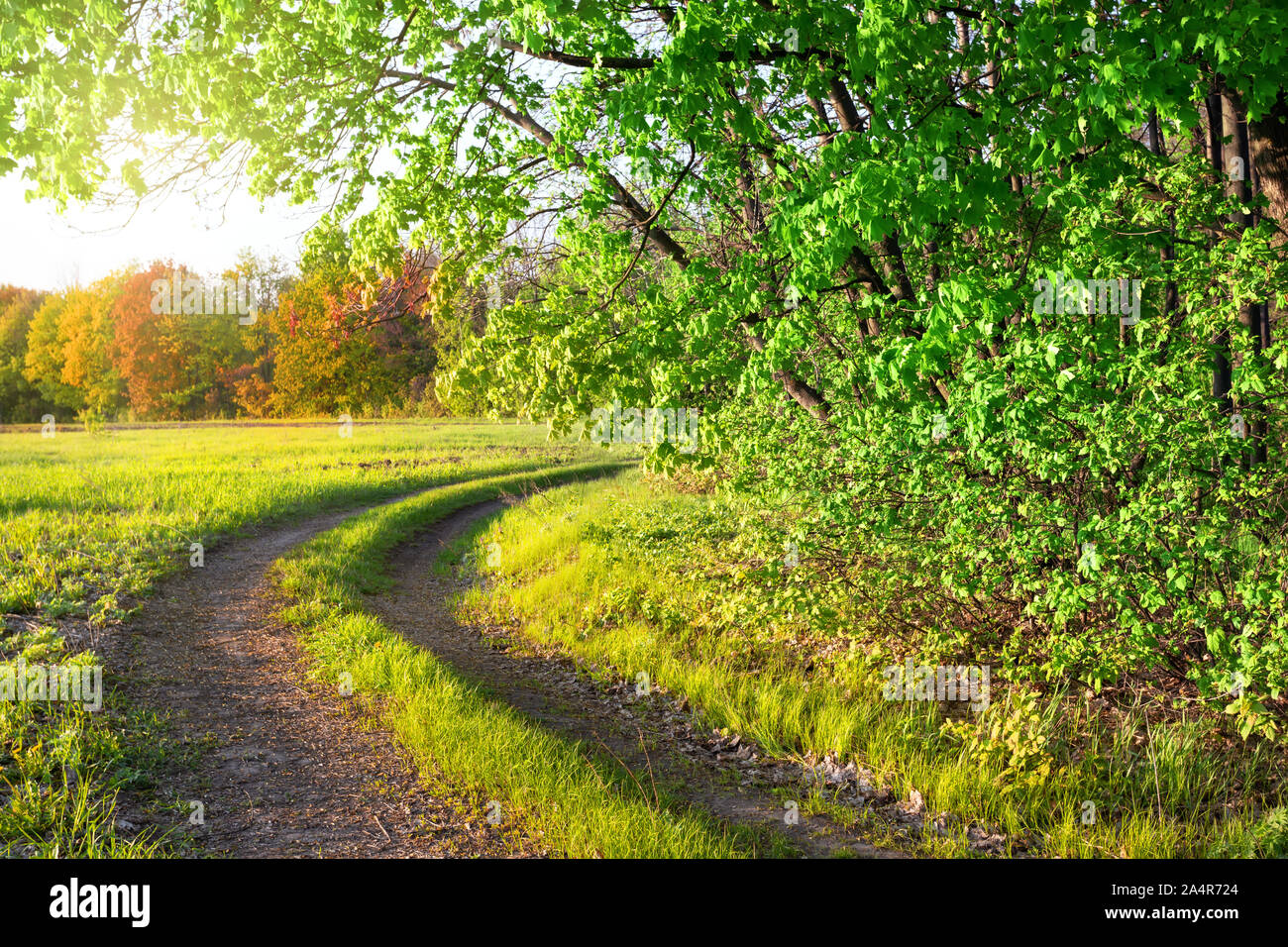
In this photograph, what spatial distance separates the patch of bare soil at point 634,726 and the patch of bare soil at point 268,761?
153cm

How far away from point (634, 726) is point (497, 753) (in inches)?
72.2

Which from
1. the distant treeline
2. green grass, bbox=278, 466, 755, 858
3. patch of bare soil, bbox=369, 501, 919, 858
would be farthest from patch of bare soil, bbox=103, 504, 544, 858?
the distant treeline

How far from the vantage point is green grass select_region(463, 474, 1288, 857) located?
507cm

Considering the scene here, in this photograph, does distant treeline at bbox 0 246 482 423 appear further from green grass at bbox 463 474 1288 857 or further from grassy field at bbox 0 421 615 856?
green grass at bbox 463 474 1288 857

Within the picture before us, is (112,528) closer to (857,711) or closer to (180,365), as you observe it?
(857,711)

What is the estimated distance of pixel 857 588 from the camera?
7.48m

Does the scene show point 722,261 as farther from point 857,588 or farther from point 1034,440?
point 1034,440

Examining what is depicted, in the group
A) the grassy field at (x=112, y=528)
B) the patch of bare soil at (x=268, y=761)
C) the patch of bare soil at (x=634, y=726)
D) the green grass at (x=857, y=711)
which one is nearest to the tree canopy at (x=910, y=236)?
the green grass at (x=857, y=711)

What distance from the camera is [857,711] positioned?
654cm

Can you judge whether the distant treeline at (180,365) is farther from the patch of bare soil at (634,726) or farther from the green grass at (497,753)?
the green grass at (497,753)

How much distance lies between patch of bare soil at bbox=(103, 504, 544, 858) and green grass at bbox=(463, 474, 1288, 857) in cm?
286

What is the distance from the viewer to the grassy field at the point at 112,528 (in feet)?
16.3

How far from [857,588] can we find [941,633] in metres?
0.91

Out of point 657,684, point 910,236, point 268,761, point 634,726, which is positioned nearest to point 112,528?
point 268,761
